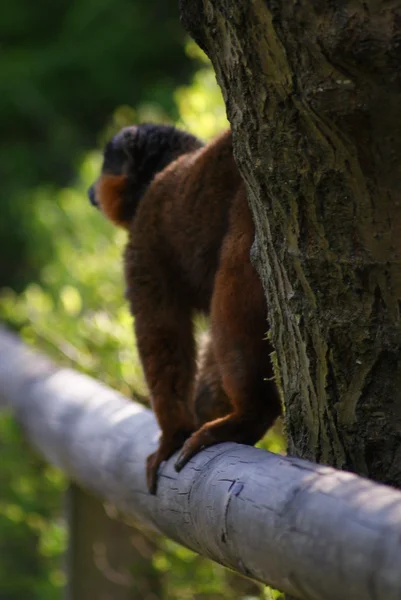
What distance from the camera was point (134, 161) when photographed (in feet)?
11.8

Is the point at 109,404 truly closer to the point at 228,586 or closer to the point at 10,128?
the point at 228,586

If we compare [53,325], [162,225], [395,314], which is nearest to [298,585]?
[395,314]

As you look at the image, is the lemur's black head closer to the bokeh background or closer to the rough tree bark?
the bokeh background

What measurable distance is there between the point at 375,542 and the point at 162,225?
184 centimetres

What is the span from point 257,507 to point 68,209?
4696 millimetres

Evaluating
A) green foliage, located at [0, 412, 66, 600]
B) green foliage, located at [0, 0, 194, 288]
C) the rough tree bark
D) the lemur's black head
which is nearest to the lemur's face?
the lemur's black head

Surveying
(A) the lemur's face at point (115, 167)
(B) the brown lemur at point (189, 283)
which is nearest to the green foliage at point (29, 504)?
(A) the lemur's face at point (115, 167)

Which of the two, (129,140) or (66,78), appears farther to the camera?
(66,78)

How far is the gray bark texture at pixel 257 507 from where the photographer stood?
1.46 metres

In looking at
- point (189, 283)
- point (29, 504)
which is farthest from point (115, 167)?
point (29, 504)

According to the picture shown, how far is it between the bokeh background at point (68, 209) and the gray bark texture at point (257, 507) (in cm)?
42

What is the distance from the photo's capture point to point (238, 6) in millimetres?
1818

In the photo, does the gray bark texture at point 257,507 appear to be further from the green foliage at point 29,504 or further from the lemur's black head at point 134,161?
the green foliage at point 29,504

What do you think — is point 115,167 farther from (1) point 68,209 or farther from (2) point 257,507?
(1) point 68,209
